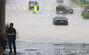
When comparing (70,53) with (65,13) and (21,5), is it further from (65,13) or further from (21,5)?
(21,5)

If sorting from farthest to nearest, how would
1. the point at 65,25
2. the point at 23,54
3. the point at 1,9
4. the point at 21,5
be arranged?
the point at 21,5 < the point at 65,25 < the point at 1,9 < the point at 23,54

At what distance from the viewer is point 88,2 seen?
57.3 metres

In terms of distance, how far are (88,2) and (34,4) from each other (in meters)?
10.5

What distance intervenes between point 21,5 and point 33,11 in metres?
5.39

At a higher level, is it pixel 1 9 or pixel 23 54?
pixel 1 9

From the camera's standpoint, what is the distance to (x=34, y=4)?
5409 centimetres

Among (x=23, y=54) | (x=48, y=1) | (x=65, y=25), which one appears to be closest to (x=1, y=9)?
(x=23, y=54)

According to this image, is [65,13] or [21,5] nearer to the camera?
[65,13]

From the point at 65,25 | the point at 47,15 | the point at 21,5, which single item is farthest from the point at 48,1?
the point at 65,25

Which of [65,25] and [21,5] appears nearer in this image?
[65,25]

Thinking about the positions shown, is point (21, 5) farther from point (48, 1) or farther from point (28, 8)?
point (48, 1)

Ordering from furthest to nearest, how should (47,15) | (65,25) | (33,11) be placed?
(33,11), (47,15), (65,25)

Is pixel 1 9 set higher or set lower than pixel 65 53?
higher

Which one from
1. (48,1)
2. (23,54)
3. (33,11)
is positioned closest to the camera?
(23,54)
